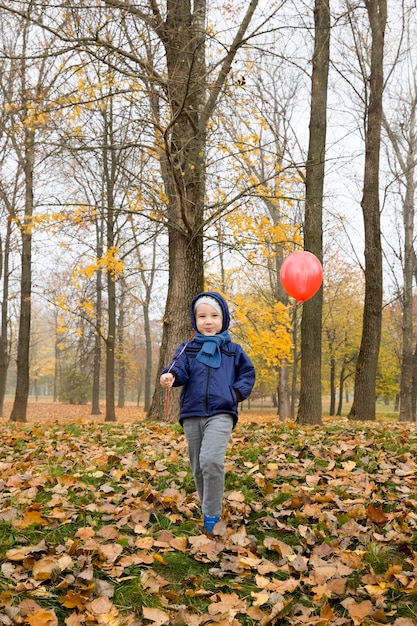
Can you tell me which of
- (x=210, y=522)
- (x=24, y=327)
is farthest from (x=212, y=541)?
(x=24, y=327)

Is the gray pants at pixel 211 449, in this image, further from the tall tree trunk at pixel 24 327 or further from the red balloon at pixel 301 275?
the tall tree trunk at pixel 24 327

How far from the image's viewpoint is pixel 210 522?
3.32 metres

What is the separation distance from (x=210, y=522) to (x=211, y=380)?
37.0 inches

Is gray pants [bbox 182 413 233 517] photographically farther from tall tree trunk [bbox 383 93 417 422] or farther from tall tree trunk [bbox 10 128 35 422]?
tall tree trunk [bbox 383 93 417 422]

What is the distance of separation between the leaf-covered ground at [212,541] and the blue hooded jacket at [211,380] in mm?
787

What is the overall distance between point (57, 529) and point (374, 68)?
10763mm

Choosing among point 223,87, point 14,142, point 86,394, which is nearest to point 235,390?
point 223,87

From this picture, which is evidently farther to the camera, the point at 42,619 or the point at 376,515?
the point at 376,515

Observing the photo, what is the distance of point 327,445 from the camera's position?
5.57m

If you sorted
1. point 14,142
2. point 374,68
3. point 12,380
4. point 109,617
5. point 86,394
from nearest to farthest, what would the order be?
1. point 109,617
2. point 374,68
3. point 14,142
4. point 86,394
5. point 12,380

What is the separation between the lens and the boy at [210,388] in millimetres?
3321

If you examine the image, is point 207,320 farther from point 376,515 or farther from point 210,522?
point 376,515

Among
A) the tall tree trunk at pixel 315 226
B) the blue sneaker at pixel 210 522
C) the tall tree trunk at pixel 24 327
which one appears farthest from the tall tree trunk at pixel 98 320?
the blue sneaker at pixel 210 522

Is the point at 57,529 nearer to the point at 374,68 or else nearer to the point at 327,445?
the point at 327,445
